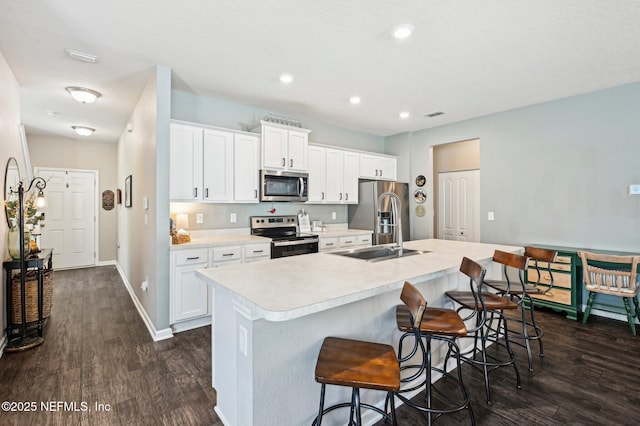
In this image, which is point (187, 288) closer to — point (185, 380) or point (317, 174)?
point (185, 380)

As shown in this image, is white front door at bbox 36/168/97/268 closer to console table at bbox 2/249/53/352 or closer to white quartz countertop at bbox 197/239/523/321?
console table at bbox 2/249/53/352

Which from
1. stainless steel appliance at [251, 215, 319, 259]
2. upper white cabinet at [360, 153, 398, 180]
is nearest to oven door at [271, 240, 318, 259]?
stainless steel appliance at [251, 215, 319, 259]

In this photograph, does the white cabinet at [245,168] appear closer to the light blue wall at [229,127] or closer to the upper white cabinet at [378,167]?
the light blue wall at [229,127]

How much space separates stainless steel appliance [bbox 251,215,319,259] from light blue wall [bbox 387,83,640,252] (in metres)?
2.82

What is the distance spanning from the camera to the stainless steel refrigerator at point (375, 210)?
16.8ft

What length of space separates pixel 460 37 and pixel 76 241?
7.73 meters

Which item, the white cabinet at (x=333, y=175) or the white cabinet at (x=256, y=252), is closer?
the white cabinet at (x=256, y=252)

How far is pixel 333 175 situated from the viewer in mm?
4988

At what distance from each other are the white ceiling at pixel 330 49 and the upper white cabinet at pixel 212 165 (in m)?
0.57

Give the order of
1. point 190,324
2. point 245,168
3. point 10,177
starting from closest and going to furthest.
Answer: point 10,177 → point 190,324 → point 245,168

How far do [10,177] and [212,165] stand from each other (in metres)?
1.90

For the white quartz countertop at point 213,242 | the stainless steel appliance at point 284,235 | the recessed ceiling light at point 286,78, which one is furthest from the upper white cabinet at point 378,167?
the white quartz countertop at point 213,242

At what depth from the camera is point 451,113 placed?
4.57 metres

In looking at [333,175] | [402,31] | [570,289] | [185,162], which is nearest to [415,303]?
[402,31]
